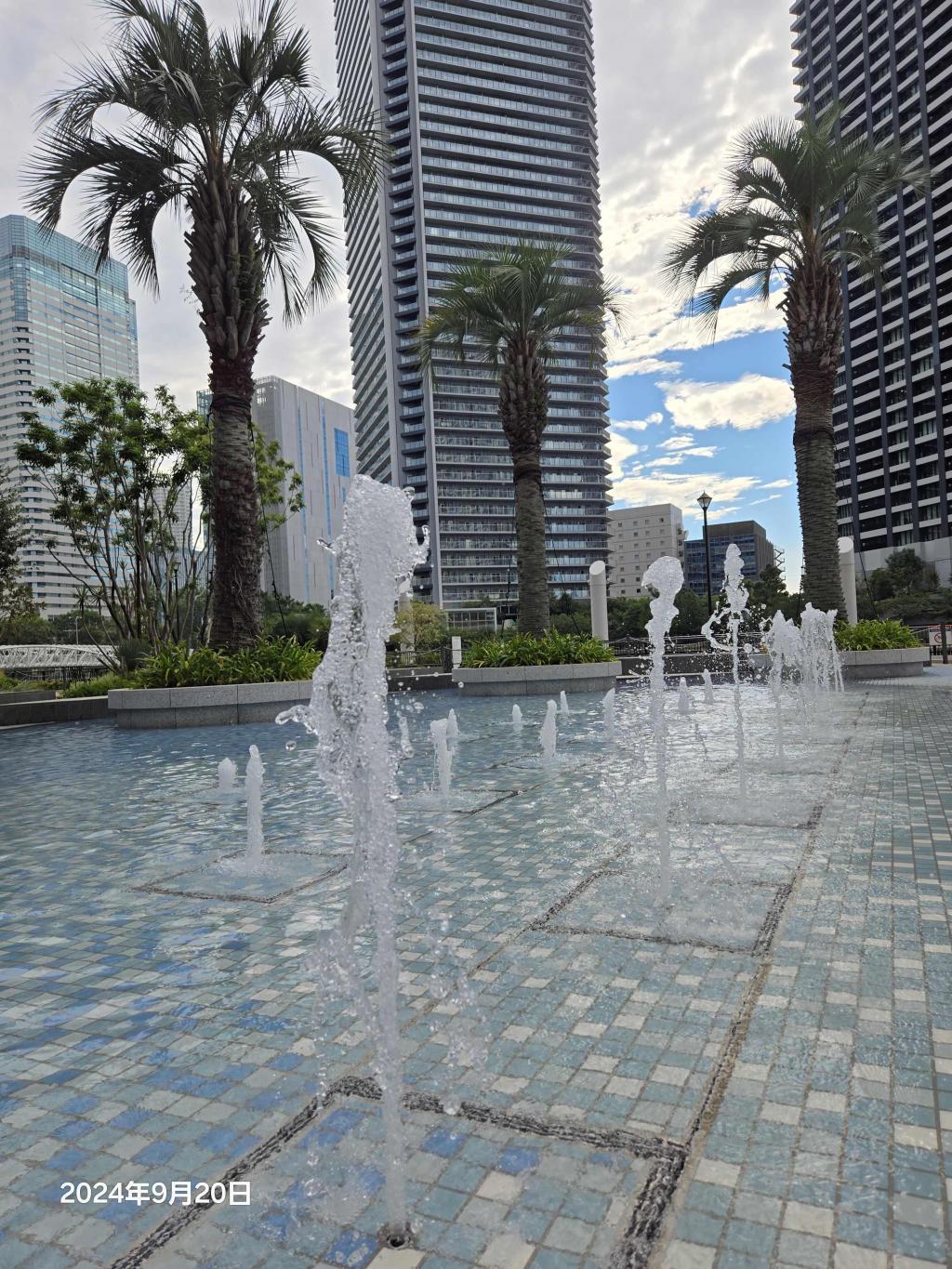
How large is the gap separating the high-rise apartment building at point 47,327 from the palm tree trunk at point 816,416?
2315cm

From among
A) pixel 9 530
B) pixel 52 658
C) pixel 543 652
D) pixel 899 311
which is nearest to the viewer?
pixel 543 652

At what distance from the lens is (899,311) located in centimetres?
8150

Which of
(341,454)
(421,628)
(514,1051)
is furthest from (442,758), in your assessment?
(341,454)

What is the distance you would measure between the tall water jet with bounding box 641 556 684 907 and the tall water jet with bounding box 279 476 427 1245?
77.5 inches

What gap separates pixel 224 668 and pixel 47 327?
23857 mm

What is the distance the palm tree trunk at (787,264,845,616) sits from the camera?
19.1m

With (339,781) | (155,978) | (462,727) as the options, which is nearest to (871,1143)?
(339,781)

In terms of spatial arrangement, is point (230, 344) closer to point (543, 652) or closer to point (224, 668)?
point (224, 668)

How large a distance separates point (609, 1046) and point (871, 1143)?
0.85 metres

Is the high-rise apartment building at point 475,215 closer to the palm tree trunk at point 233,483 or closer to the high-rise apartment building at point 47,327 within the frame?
the high-rise apartment building at point 47,327

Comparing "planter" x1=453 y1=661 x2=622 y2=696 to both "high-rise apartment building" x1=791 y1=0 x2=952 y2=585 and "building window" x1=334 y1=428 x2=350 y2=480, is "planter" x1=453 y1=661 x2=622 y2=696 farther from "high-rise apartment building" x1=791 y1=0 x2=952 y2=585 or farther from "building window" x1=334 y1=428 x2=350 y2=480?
"building window" x1=334 y1=428 x2=350 y2=480

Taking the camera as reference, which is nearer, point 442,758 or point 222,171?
point 442,758

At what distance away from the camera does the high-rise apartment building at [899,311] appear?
75.9 metres

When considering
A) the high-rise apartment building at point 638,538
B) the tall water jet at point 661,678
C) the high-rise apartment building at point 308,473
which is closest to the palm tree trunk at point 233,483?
the tall water jet at point 661,678
